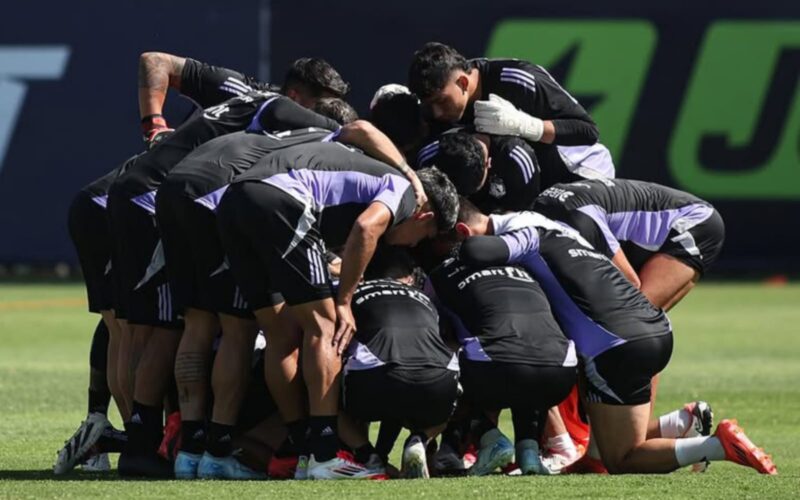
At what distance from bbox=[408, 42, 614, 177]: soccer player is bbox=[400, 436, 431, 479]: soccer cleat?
2.06 metres

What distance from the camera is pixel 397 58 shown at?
73.2 ft

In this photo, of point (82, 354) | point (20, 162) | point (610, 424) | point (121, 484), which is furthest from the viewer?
point (20, 162)

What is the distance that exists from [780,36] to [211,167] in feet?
52.3

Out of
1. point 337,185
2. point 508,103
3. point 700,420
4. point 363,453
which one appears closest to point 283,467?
point 363,453

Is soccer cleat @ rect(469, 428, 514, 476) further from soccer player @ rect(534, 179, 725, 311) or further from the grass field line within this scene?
the grass field line

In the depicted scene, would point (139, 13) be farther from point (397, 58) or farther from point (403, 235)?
point (403, 235)

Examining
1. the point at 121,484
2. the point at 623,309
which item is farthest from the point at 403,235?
the point at 121,484

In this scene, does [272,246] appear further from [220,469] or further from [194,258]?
[220,469]

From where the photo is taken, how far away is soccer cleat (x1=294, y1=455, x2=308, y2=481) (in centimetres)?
741

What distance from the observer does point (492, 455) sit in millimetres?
7676

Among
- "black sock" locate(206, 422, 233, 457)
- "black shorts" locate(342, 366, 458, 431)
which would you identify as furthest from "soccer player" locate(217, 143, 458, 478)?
"black sock" locate(206, 422, 233, 457)

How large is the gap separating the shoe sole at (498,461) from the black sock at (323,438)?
2.43ft

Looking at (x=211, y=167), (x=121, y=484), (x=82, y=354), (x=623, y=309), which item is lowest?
(x=82, y=354)

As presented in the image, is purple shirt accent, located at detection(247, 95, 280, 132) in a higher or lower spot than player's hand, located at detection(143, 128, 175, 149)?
higher
